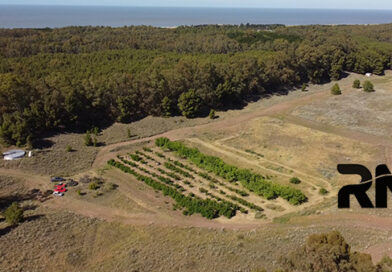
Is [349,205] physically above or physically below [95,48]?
below

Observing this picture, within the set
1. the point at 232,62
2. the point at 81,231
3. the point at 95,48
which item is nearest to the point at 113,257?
the point at 81,231

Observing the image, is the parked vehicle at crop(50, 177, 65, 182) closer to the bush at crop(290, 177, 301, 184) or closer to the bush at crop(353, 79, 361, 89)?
the bush at crop(290, 177, 301, 184)

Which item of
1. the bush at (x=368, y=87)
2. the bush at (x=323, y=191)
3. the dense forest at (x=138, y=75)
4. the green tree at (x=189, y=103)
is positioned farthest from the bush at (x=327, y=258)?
the bush at (x=368, y=87)

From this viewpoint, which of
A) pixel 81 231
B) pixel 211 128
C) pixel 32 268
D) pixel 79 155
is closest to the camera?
pixel 32 268

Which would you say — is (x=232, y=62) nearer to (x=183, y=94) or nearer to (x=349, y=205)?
(x=183, y=94)

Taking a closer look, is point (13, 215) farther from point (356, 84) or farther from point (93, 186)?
point (356, 84)

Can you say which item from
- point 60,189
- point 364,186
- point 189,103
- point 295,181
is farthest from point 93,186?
point 364,186

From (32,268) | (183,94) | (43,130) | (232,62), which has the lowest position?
(32,268)

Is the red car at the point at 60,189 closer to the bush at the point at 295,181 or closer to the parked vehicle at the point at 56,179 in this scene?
the parked vehicle at the point at 56,179
